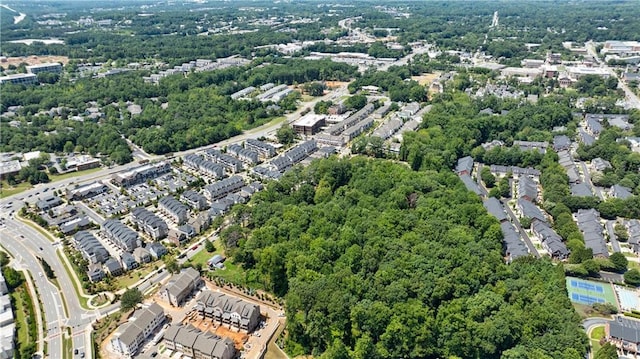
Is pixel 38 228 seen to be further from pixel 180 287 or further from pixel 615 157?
pixel 615 157

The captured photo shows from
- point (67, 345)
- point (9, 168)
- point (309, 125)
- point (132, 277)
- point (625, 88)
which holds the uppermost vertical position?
point (9, 168)

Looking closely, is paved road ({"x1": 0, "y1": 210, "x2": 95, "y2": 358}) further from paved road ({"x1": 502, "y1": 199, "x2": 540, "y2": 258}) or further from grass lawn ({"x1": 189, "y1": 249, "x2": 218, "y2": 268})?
paved road ({"x1": 502, "y1": 199, "x2": 540, "y2": 258})

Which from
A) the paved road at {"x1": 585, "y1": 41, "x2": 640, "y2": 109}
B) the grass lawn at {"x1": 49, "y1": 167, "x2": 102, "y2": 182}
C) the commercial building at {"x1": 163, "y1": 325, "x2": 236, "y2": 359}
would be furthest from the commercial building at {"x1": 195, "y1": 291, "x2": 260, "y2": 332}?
the paved road at {"x1": 585, "y1": 41, "x2": 640, "y2": 109}

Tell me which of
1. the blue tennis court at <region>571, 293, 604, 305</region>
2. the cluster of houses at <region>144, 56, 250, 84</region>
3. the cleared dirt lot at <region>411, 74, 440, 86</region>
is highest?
the cluster of houses at <region>144, 56, 250, 84</region>

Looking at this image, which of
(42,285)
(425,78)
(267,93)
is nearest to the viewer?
(42,285)

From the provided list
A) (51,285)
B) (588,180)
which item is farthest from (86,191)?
(588,180)

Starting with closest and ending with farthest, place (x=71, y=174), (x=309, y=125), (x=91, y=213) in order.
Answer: (x=91, y=213) → (x=71, y=174) → (x=309, y=125)

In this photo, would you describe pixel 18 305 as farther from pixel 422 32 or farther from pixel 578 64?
pixel 422 32
